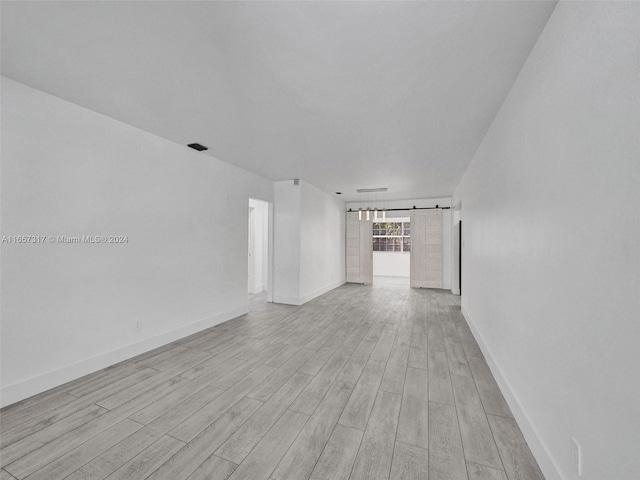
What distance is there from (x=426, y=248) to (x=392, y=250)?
8.48 feet

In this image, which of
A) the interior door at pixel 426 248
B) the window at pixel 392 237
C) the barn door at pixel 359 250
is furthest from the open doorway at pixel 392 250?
the interior door at pixel 426 248

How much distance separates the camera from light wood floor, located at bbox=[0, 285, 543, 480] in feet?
5.23

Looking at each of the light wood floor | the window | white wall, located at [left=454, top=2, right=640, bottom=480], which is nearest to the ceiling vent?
the light wood floor

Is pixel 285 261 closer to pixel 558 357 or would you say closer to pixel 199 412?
pixel 199 412

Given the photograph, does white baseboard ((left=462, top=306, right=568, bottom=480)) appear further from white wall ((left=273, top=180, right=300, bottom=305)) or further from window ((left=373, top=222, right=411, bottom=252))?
window ((left=373, top=222, right=411, bottom=252))

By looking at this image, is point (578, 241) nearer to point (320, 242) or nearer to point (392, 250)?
point (320, 242)

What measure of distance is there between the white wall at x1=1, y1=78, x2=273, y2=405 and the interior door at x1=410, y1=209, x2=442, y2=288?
18.5 ft

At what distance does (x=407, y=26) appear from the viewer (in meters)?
1.59

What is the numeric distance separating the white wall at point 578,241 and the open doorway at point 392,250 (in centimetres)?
798

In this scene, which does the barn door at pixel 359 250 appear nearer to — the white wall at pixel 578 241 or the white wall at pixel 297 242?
the white wall at pixel 297 242

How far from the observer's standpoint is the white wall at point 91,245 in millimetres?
2219

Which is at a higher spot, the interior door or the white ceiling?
the white ceiling

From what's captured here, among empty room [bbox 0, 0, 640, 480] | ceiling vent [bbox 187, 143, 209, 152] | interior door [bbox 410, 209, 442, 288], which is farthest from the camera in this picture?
interior door [bbox 410, 209, 442, 288]

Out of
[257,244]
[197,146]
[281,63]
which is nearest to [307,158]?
[197,146]
